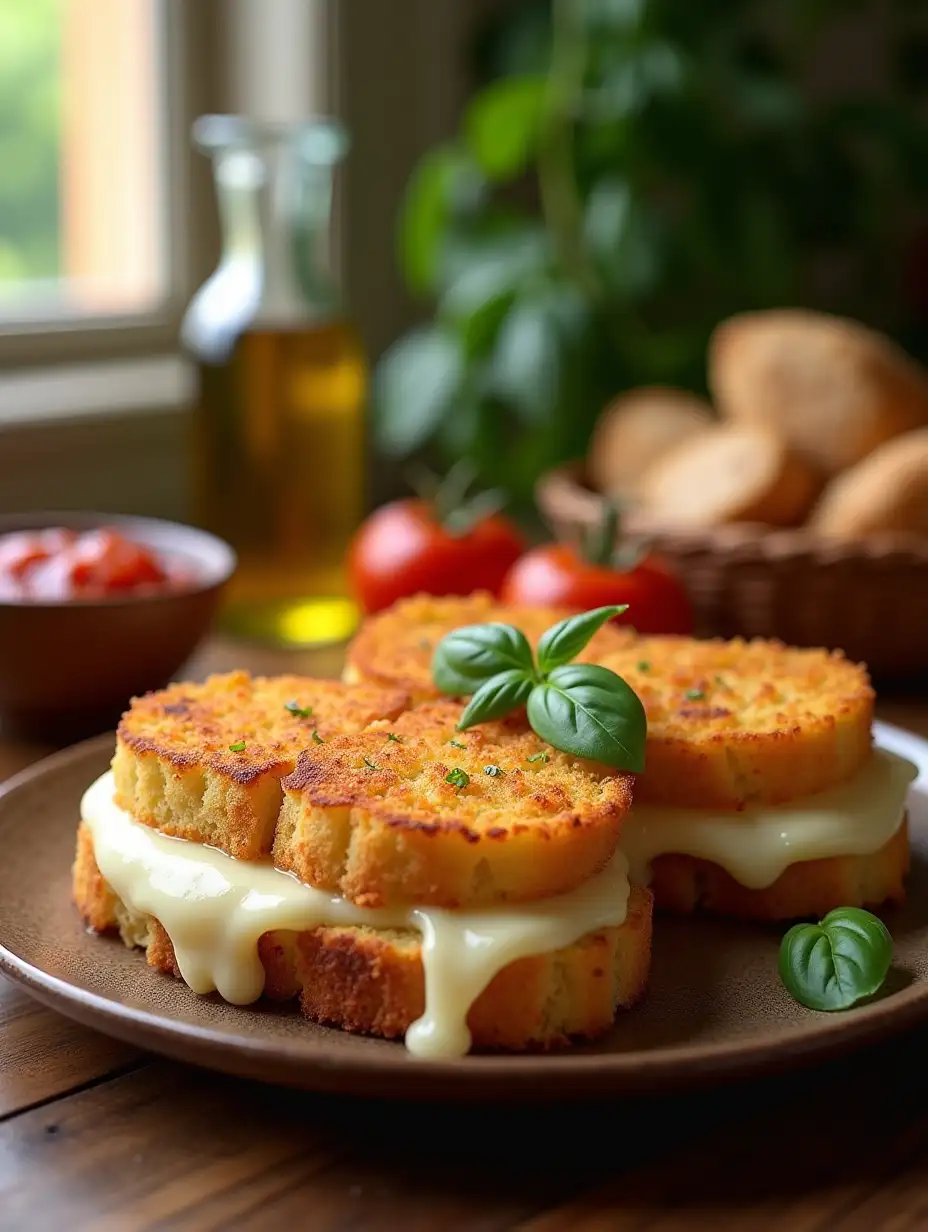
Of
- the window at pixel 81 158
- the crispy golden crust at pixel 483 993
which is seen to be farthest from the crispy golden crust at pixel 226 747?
the window at pixel 81 158

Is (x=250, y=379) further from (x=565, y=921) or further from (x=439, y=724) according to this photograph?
(x=565, y=921)

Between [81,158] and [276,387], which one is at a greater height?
[81,158]

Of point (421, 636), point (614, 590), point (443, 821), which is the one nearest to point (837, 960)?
point (443, 821)

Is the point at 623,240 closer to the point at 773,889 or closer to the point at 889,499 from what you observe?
the point at 889,499

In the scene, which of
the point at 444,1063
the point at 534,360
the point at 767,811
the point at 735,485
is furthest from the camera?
the point at 534,360

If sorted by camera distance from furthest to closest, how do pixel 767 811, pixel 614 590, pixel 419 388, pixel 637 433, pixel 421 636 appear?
pixel 419 388, pixel 637 433, pixel 614 590, pixel 421 636, pixel 767 811

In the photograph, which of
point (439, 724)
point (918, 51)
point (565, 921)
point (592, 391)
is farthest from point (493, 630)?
point (918, 51)

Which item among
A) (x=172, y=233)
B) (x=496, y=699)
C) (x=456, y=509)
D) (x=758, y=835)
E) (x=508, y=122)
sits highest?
(x=508, y=122)
